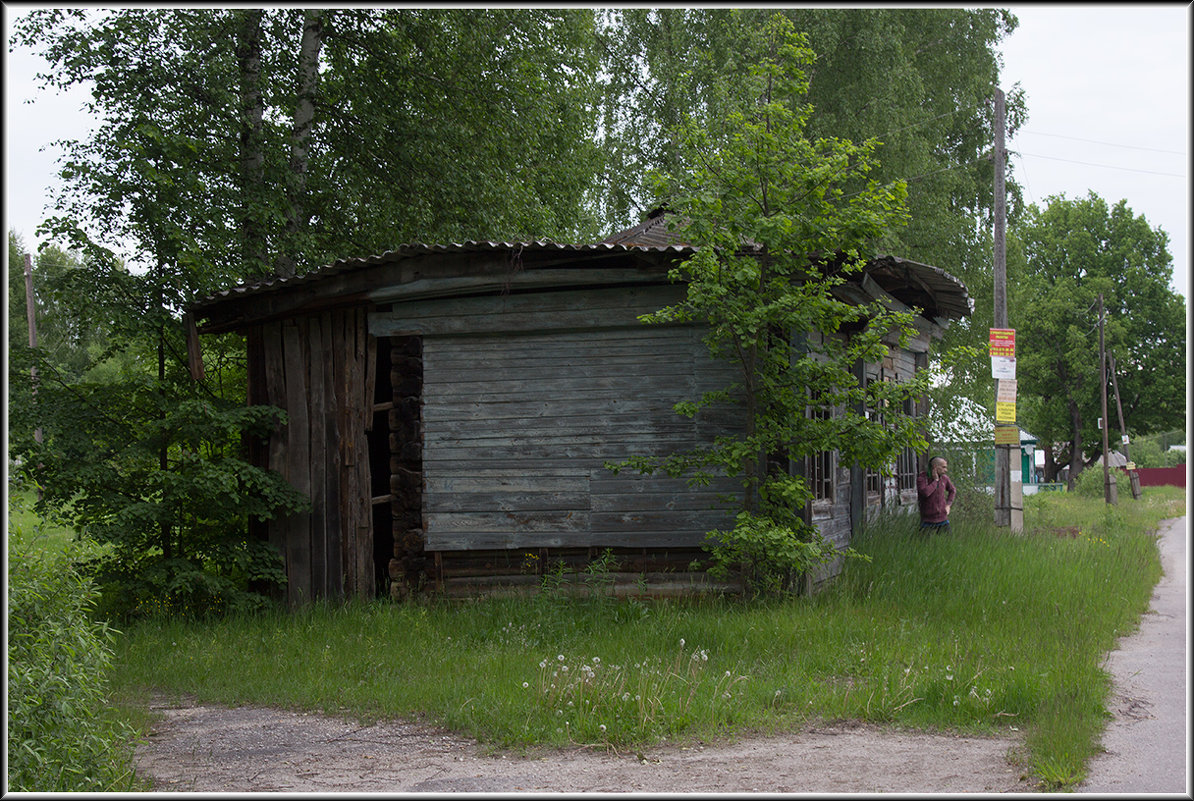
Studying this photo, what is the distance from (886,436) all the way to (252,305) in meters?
6.98

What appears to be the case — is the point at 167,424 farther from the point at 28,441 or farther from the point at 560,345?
the point at 560,345

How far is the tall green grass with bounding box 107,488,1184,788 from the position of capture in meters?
6.41

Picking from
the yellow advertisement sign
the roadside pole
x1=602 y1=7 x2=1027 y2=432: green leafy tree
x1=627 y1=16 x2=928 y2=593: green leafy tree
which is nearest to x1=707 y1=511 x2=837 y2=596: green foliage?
x1=627 y1=16 x2=928 y2=593: green leafy tree

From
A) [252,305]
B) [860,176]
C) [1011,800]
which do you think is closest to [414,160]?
[252,305]

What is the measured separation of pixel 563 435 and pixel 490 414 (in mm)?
819

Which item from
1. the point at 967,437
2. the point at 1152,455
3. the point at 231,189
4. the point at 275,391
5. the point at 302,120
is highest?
the point at 302,120

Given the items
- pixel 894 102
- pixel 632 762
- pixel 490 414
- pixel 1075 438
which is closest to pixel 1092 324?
pixel 1075 438

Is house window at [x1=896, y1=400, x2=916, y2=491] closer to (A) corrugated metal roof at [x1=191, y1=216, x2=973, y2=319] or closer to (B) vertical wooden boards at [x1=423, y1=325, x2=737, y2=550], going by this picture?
(A) corrugated metal roof at [x1=191, y1=216, x2=973, y2=319]

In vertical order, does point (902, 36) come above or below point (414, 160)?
above

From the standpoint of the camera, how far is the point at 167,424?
10383 millimetres

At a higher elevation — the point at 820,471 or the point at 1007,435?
the point at 1007,435

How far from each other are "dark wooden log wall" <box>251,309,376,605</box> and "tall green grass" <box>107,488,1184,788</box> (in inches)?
26.1

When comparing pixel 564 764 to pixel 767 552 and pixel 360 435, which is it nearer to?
pixel 767 552

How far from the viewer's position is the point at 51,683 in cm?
502
